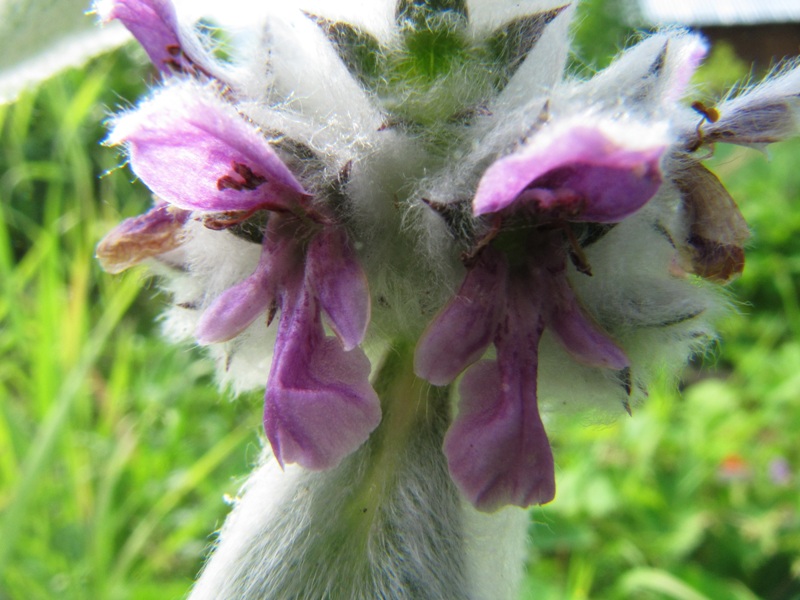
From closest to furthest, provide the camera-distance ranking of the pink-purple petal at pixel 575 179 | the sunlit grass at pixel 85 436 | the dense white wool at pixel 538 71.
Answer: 1. the pink-purple petal at pixel 575 179
2. the dense white wool at pixel 538 71
3. the sunlit grass at pixel 85 436

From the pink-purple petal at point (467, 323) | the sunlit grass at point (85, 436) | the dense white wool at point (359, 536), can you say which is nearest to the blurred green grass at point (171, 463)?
the sunlit grass at point (85, 436)

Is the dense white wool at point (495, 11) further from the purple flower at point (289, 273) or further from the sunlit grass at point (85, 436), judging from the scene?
the sunlit grass at point (85, 436)

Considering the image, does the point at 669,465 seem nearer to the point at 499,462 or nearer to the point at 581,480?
the point at 581,480

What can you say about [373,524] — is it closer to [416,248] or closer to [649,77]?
[416,248]

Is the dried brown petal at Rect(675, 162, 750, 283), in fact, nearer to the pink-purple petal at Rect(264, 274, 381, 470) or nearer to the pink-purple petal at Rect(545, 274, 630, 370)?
the pink-purple petal at Rect(545, 274, 630, 370)

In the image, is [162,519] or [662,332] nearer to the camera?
[662,332]

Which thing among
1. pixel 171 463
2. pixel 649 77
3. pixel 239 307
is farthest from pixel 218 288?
pixel 171 463

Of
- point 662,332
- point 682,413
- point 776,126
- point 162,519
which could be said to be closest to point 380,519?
point 662,332
